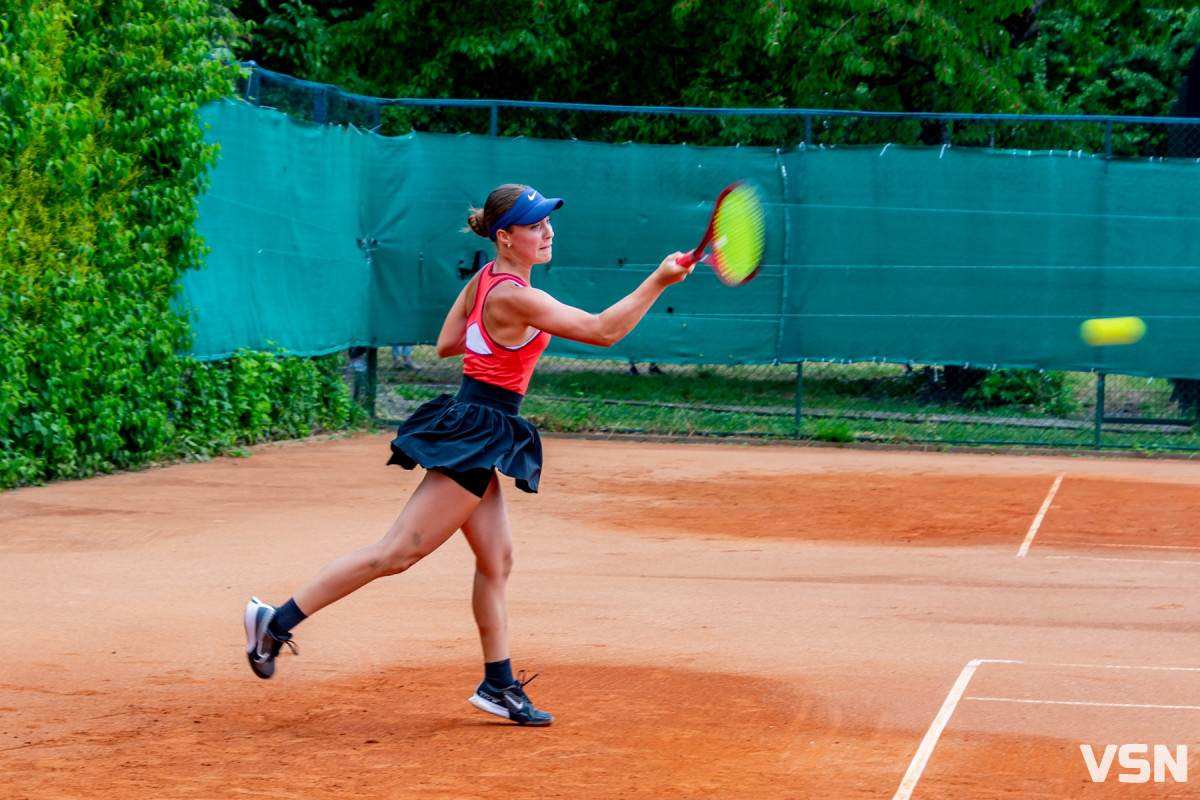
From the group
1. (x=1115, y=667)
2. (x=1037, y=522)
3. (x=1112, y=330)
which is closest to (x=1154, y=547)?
(x=1037, y=522)

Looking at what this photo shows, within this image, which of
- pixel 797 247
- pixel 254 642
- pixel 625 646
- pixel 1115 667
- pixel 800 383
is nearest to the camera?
pixel 254 642

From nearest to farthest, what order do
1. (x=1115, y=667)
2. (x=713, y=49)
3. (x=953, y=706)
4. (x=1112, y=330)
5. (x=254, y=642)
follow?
(x=254, y=642), (x=953, y=706), (x=1115, y=667), (x=1112, y=330), (x=713, y=49)

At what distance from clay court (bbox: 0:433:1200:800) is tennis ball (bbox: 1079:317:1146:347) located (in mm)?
2363

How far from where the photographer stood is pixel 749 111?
40.1ft

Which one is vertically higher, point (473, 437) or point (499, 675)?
point (473, 437)

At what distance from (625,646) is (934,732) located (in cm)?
146

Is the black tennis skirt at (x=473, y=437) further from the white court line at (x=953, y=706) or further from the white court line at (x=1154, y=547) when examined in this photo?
the white court line at (x=1154, y=547)

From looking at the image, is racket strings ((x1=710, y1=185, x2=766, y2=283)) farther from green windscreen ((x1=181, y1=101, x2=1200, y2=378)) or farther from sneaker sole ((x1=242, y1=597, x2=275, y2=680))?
green windscreen ((x1=181, y1=101, x2=1200, y2=378))

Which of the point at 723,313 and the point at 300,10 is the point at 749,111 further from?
the point at 300,10

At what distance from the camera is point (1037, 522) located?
8547 millimetres

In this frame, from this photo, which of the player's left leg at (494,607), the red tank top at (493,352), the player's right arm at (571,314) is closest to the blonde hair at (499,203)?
the red tank top at (493,352)

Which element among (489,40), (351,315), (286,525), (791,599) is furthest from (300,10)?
(791,599)

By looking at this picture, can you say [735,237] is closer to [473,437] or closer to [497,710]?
[473,437]

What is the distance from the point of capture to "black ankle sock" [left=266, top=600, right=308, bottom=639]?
4262mm
